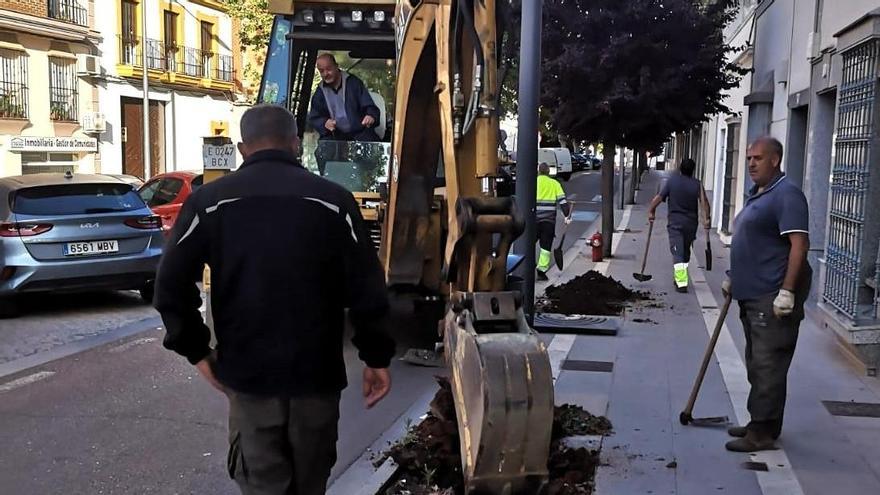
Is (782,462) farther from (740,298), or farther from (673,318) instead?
(673,318)

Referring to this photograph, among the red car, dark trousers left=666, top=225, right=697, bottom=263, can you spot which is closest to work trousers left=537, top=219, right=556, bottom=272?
dark trousers left=666, top=225, right=697, bottom=263

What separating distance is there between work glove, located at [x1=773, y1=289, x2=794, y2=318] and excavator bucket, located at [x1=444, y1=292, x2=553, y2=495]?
210cm

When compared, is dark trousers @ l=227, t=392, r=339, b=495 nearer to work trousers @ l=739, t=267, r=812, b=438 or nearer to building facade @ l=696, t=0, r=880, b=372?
work trousers @ l=739, t=267, r=812, b=438

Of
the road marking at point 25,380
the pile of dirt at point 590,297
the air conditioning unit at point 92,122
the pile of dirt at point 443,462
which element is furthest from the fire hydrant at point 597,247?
the air conditioning unit at point 92,122

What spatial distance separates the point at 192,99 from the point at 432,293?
29.4 meters

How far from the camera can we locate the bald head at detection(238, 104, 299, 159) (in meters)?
3.17

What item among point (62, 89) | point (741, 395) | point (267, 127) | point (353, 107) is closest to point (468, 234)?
point (267, 127)

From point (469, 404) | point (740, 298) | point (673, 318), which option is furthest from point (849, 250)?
point (469, 404)

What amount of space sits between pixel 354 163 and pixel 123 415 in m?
3.21

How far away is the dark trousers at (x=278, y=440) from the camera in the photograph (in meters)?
3.11

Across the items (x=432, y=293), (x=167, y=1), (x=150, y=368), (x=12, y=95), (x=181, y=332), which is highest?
(x=167, y=1)

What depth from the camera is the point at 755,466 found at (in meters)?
5.05

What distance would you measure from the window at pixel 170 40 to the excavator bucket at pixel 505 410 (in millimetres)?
31370

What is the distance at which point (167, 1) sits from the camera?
32156 mm
